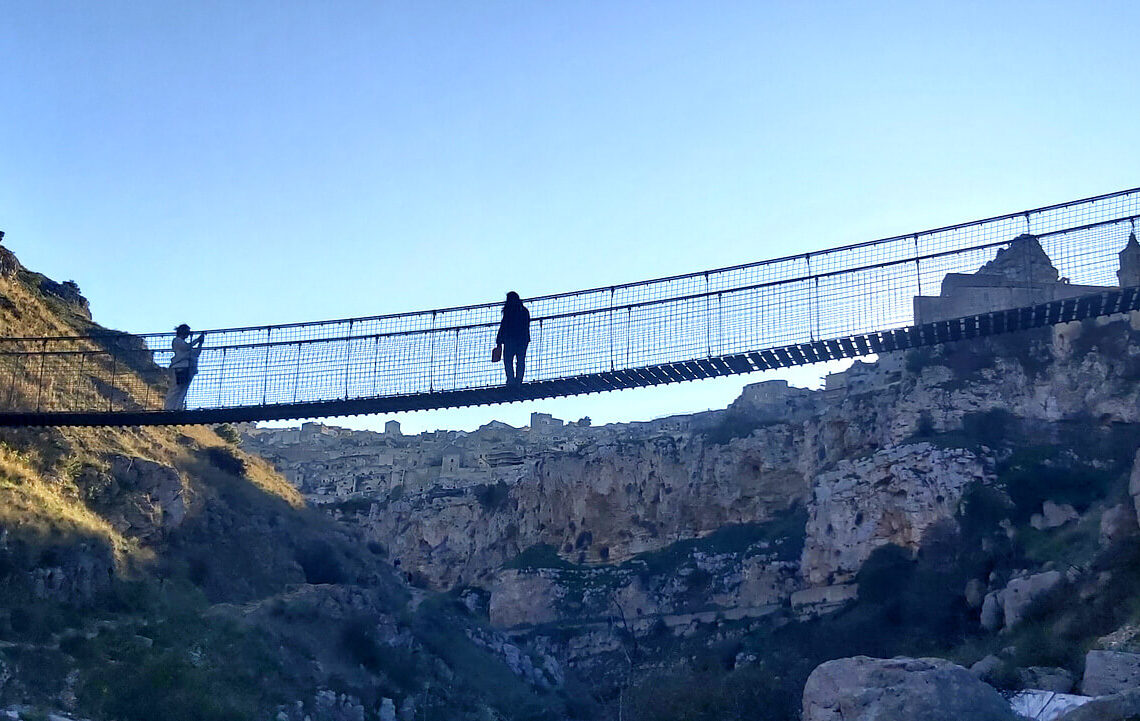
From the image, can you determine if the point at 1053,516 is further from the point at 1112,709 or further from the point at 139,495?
the point at 1112,709

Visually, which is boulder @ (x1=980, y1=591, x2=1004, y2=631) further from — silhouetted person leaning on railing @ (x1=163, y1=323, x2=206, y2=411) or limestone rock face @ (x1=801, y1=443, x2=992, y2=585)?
silhouetted person leaning on railing @ (x1=163, y1=323, x2=206, y2=411)

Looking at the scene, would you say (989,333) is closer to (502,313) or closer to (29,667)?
(502,313)

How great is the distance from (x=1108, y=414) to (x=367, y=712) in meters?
27.1

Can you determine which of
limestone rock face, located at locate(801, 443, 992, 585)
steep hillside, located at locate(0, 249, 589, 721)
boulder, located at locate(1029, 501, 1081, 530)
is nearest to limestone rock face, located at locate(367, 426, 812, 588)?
limestone rock face, located at locate(801, 443, 992, 585)

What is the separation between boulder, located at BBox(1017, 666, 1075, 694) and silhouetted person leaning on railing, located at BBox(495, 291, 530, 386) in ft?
27.5

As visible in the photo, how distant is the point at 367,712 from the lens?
2048 centimetres

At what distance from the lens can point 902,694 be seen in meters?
12.0

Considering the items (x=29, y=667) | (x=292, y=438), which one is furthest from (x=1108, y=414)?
→ (x=292, y=438)

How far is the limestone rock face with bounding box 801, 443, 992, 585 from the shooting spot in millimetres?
38812

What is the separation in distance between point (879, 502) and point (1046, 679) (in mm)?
22111

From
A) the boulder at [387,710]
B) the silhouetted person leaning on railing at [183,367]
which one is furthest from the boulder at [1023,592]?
the silhouetted person leaning on railing at [183,367]

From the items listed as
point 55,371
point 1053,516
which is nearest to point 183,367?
point 55,371

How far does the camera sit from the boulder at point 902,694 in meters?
11.8

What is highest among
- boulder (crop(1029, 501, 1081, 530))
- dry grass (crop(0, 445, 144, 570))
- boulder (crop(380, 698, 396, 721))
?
boulder (crop(1029, 501, 1081, 530))
